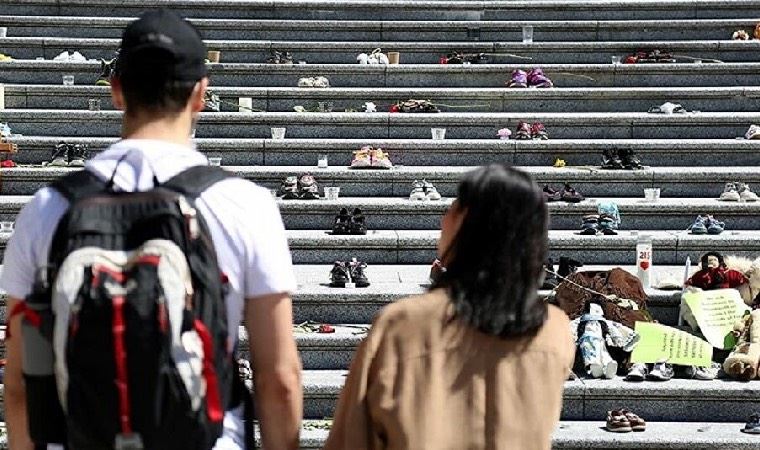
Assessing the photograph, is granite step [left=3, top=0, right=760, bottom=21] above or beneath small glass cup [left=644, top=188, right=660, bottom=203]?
above

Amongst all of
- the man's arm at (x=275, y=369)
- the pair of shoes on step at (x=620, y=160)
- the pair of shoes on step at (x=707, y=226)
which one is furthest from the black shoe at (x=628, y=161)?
the man's arm at (x=275, y=369)

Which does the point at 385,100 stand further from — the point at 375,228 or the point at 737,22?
the point at 737,22

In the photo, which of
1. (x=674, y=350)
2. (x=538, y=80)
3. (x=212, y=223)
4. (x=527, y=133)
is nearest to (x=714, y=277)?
(x=674, y=350)

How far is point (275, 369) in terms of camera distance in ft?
7.33

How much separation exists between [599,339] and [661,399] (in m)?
0.45

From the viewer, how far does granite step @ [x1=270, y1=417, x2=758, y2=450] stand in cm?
573

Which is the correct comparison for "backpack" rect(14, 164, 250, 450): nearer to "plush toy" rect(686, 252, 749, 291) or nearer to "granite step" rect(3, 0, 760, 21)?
"plush toy" rect(686, 252, 749, 291)

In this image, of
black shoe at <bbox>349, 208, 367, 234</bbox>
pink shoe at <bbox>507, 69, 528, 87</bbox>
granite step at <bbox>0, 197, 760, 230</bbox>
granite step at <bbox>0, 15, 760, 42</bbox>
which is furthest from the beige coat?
granite step at <bbox>0, 15, 760, 42</bbox>

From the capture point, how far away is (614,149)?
861 centimetres

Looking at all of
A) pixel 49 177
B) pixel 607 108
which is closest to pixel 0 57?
pixel 49 177

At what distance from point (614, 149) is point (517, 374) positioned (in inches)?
252

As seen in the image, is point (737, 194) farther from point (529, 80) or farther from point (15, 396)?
point (15, 396)

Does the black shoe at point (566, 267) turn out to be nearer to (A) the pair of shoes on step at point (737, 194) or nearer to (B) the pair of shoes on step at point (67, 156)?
(A) the pair of shoes on step at point (737, 194)

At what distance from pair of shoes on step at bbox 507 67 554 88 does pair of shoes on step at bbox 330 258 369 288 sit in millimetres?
3087
